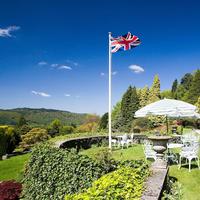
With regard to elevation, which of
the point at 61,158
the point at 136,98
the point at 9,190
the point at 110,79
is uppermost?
the point at 136,98

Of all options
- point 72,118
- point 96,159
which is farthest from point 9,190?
point 72,118

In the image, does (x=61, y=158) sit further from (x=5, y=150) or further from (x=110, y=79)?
(x=5, y=150)

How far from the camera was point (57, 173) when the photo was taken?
812cm

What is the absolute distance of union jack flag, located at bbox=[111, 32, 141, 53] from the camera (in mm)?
14852

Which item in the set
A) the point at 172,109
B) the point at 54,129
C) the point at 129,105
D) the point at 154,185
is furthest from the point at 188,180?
the point at 54,129

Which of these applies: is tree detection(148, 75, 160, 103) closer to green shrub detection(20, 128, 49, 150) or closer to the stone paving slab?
green shrub detection(20, 128, 49, 150)

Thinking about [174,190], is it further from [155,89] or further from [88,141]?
[155,89]

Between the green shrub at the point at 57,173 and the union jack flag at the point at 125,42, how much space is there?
7225 mm

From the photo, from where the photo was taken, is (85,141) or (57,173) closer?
(57,173)

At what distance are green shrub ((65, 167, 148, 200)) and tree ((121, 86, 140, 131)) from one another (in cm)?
4144

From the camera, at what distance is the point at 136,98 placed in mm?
49438

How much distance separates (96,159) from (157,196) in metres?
2.69

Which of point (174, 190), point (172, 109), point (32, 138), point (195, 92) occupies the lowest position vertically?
point (174, 190)

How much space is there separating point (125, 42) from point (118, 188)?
10967 millimetres
